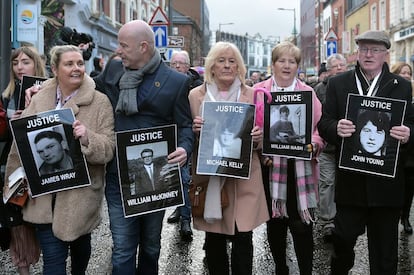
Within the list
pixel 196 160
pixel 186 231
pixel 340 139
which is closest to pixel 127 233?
pixel 196 160

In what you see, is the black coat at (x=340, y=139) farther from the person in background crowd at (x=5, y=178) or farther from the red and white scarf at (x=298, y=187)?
the person in background crowd at (x=5, y=178)

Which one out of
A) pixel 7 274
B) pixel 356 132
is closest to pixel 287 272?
pixel 356 132

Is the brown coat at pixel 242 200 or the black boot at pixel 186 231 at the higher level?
the brown coat at pixel 242 200

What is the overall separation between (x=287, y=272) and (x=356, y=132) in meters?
1.65

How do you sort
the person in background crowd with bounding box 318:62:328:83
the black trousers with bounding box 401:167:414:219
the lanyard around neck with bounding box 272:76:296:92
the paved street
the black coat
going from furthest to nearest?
the person in background crowd with bounding box 318:62:328:83, the black trousers with bounding box 401:167:414:219, the paved street, the lanyard around neck with bounding box 272:76:296:92, the black coat

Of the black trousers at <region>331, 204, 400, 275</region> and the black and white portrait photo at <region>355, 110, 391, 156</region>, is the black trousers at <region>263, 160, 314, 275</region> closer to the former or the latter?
the black trousers at <region>331, 204, 400, 275</region>

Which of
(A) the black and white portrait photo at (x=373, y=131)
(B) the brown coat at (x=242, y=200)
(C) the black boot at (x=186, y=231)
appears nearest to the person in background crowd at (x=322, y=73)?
(C) the black boot at (x=186, y=231)

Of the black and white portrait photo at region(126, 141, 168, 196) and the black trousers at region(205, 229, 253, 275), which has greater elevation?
the black and white portrait photo at region(126, 141, 168, 196)

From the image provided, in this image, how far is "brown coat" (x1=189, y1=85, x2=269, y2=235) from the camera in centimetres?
404

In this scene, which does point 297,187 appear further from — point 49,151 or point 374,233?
point 49,151

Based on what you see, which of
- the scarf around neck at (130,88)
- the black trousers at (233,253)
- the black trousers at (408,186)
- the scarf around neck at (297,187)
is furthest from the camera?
the black trousers at (408,186)

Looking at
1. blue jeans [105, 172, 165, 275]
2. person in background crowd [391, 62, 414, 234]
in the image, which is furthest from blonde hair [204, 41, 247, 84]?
person in background crowd [391, 62, 414, 234]

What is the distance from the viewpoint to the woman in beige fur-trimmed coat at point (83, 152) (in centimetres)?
360

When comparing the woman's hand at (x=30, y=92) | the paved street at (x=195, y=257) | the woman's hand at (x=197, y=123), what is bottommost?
the paved street at (x=195, y=257)
